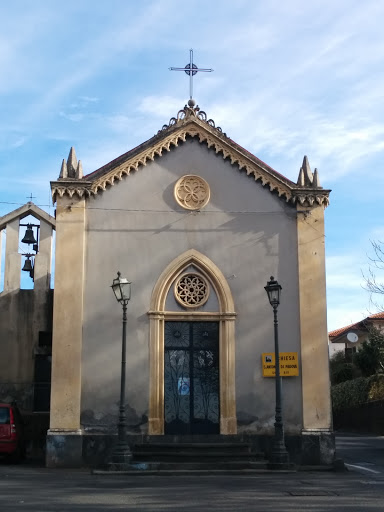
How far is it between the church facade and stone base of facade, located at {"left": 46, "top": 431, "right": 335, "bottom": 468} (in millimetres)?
35

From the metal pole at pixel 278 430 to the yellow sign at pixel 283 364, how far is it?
3.75 feet

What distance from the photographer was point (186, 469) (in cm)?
1739

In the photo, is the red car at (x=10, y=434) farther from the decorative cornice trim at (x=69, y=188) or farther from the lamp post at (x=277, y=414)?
the lamp post at (x=277, y=414)

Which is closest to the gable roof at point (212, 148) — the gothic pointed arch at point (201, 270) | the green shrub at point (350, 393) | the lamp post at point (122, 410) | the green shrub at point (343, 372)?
the gothic pointed arch at point (201, 270)

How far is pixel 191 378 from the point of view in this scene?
19859mm

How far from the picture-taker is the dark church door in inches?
770

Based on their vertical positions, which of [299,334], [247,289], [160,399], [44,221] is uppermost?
[44,221]

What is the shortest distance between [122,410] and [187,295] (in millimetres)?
3891

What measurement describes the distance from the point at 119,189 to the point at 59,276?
2.93 meters

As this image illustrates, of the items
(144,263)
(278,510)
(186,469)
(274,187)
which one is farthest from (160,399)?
(278,510)

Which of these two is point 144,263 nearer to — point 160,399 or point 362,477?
point 160,399

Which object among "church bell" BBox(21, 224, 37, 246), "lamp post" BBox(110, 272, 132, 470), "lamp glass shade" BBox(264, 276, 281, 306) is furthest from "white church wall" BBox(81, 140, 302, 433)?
"church bell" BBox(21, 224, 37, 246)

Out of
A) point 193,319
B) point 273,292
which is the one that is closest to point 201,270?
point 193,319

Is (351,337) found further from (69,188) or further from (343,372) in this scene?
(69,188)
